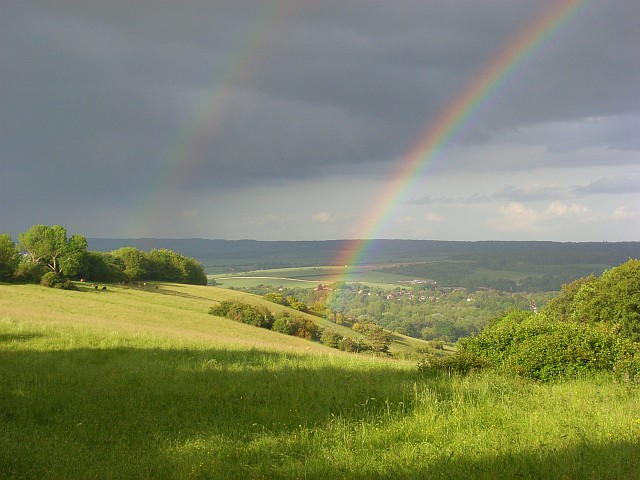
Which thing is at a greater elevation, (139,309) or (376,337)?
(139,309)

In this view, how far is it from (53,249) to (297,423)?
79222mm

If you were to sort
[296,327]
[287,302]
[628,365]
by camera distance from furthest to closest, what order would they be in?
[287,302]
[296,327]
[628,365]

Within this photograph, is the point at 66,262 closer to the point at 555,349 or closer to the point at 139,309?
the point at 139,309

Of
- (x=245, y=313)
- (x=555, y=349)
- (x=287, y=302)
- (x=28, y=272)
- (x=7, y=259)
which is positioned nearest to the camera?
(x=555, y=349)

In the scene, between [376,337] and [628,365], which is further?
[376,337]

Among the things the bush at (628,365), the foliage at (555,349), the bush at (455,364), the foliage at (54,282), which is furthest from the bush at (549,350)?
the foliage at (54,282)

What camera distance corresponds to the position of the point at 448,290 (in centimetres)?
17025

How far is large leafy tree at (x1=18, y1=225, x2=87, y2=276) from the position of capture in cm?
7325

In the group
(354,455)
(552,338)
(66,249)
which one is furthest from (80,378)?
(66,249)

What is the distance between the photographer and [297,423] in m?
8.41

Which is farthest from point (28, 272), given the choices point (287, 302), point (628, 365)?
point (628, 365)

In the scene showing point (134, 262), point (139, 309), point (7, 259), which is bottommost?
point (139, 309)

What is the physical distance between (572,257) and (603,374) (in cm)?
19335

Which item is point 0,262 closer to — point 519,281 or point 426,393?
point 426,393
